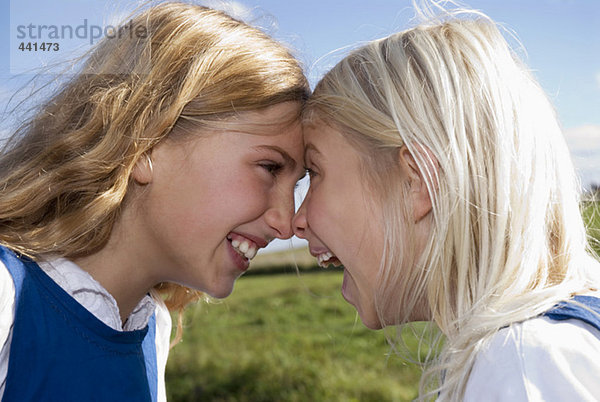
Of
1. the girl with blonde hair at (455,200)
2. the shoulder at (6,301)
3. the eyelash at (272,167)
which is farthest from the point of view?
the eyelash at (272,167)

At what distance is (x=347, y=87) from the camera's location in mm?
2080

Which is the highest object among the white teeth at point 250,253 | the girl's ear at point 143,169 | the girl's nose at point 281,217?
the girl's ear at point 143,169

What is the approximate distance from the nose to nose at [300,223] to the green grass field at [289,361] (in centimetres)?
229

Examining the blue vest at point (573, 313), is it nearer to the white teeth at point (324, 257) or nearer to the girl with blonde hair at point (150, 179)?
the white teeth at point (324, 257)

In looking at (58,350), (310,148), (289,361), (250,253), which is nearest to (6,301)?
(58,350)

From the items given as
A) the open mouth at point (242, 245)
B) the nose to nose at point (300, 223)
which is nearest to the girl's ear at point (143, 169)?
the open mouth at point (242, 245)

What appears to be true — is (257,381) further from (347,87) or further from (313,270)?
(347,87)

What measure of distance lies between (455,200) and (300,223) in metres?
0.67

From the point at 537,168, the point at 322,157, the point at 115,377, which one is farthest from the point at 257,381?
the point at 537,168

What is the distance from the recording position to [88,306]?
2135 millimetres

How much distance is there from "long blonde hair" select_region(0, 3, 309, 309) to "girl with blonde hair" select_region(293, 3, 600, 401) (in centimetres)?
35

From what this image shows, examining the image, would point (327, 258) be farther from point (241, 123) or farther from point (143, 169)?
point (143, 169)

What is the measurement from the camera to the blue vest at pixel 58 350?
1.89 m

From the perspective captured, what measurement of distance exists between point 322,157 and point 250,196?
1.02ft
